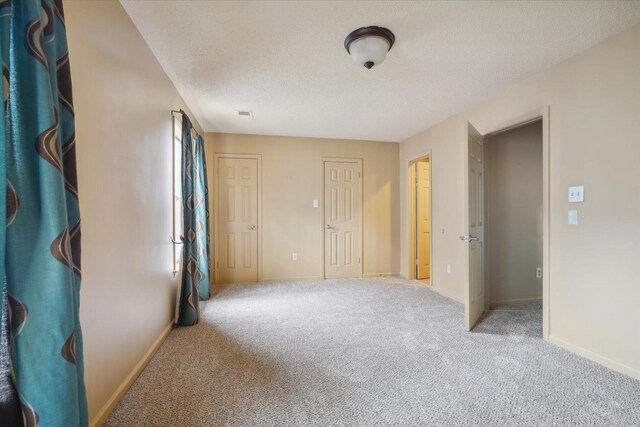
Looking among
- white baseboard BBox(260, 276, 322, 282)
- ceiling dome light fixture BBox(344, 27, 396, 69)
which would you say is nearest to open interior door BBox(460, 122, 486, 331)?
ceiling dome light fixture BBox(344, 27, 396, 69)

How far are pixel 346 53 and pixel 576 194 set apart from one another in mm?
2102

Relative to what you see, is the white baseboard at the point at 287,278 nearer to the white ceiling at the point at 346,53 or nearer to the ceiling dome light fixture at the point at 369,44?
the white ceiling at the point at 346,53

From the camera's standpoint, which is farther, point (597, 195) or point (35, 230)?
point (597, 195)

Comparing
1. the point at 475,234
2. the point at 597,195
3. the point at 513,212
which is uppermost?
the point at 597,195

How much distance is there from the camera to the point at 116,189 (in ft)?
5.59

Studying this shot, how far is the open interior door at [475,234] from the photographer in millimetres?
2697

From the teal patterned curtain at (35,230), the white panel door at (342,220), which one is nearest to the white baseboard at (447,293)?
the white panel door at (342,220)

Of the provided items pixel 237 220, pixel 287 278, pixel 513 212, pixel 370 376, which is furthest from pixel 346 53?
pixel 287 278

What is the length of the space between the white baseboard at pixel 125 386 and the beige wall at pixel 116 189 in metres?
0.03

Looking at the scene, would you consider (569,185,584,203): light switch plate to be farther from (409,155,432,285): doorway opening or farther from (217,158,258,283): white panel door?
(217,158,258,283): white panel door

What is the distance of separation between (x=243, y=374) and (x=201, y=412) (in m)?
0.40

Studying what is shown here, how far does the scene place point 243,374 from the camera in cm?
199

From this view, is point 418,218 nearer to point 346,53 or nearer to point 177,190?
point 346,53

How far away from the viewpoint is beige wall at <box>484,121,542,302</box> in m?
3.40
